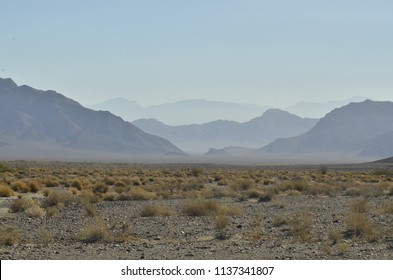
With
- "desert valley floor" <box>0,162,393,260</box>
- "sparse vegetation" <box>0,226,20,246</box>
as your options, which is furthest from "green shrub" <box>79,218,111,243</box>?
"sparse vegetation" <box>0,226,20,246</box>

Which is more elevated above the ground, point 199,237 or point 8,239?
point 8,239

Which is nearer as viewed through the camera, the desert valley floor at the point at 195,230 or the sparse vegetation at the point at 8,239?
the desert valley floor at the point at 195,230

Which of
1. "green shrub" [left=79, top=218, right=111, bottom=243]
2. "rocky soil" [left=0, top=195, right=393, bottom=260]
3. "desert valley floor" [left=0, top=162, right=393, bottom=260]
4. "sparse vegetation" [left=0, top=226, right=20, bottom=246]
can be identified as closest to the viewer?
"rocky soil" [left=0, top=195, right=393, bottom=260]

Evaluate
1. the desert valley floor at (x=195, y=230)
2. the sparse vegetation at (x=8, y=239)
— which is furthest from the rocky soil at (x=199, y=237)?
the sparse vegetation at (x=8, y=239)

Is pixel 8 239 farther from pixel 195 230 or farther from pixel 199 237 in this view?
pixel 195 230

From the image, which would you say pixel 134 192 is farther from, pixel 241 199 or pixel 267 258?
pixel 267 258

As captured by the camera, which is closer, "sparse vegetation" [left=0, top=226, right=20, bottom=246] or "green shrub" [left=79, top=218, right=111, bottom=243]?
"sparse vegetation" [left=0, top=226, right=20, bottom=246]

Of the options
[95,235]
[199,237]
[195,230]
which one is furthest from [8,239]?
[195,230]

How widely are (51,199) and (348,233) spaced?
15126mm

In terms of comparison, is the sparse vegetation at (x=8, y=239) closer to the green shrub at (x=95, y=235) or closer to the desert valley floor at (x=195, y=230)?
the desert valley floor at (x=195, y=230)

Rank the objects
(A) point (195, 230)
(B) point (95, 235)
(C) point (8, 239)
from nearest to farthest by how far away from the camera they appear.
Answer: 1. (C) point (8, 239)
2. (B) point (95, 235)
3. (A) point (195, 230)

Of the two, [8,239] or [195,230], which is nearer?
[8,239]

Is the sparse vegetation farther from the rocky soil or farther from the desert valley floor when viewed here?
the rocky soil
